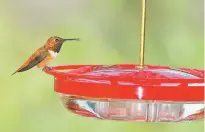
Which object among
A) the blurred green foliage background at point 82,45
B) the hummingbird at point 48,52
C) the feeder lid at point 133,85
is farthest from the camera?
the blurred green foliage background at point 82,45

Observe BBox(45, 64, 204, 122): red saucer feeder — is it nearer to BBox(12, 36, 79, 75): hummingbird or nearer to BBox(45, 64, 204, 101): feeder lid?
BBox(45, 64, 204, 101): feeder lid

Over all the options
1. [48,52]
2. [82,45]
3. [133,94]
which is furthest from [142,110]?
[82,45]

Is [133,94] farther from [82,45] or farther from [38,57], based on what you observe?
[82,45]

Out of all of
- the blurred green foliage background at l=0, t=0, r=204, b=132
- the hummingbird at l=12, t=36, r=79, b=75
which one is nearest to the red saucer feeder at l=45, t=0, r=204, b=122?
the hummingbird at l=12, t=36, r=79, b=75

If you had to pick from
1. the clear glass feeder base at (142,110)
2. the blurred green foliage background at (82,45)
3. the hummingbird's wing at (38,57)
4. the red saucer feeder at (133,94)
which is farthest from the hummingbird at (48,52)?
the blurred green foliage background at (82,45)

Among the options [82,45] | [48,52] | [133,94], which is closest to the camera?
[133,94]

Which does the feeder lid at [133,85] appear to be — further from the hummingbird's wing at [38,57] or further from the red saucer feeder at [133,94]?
the hummingbird's wing at [38,57]

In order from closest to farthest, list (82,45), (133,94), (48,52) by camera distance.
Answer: (133,94) → (48,52) → (82,45)

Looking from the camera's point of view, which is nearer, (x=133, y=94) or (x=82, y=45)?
(x=133, y=94)
